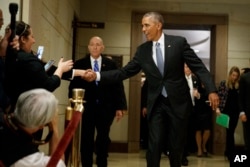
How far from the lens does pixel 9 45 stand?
2561 millimetres

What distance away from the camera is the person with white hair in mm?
1842

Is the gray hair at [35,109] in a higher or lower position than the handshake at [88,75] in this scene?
lower

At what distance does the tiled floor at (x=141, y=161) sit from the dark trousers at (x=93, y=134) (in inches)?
61.8

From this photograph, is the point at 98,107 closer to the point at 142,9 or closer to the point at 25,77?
the point at 25,77

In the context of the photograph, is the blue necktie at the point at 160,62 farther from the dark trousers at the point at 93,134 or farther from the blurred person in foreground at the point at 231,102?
the blurred person in foreground at the point at 231,102

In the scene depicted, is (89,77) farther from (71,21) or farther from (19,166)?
(71,21)

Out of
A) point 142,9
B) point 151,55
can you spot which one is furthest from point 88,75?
point 142,9

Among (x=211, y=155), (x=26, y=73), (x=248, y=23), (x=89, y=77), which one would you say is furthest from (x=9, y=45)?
(x=248, y=23)

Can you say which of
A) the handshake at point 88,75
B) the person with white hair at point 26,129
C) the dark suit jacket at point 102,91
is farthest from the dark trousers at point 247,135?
the person with white hair at point 26,129

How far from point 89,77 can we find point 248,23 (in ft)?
18.6

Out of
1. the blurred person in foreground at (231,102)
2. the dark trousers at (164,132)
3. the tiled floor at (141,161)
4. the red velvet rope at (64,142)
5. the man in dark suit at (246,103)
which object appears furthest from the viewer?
the blurred person in foreground at (231,102)

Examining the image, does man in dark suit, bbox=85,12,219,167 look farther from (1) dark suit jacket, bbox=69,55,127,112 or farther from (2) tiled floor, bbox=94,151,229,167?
(2) tiled floor, bbox=94,151,229,167

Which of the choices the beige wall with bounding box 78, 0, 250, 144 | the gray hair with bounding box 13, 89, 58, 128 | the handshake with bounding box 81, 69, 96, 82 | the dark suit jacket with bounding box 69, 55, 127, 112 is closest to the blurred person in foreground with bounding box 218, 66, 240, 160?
the beige wall with bounding box 78, 0, 250, 144

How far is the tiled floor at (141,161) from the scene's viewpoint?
6.91m
